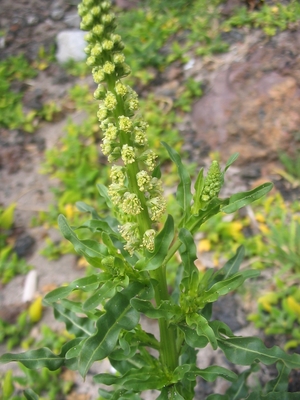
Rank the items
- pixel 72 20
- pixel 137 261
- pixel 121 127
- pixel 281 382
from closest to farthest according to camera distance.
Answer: pixel 121 127 → pixel 137 261 → pixel 281 382 → pixel 72 20

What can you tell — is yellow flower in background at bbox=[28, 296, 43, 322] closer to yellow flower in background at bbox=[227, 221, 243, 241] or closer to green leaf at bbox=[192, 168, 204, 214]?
yellow flower in background at bbox=[227, 221, 243, 241]

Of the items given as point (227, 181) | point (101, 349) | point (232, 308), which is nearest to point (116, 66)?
point (101, 349)

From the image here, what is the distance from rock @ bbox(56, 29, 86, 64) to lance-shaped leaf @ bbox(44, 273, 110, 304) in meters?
4.60

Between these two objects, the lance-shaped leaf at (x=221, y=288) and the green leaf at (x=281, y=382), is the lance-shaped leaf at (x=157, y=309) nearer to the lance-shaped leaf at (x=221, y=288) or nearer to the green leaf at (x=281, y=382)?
the lance-shaped leaf at (x=221, y=288)

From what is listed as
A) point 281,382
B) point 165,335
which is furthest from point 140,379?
point 281,382

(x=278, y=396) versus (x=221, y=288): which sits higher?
(x=221, y=288)

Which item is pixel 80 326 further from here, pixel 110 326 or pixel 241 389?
pixel 241 389

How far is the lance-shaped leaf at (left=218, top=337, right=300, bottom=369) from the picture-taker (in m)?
1.78

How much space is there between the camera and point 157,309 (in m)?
1.65

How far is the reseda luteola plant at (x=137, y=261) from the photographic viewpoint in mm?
1502

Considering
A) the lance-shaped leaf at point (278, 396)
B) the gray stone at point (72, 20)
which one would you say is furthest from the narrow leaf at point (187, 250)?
the gray stone at point (72, 20)

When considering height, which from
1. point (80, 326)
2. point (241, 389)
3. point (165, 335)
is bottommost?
point (241, 389)

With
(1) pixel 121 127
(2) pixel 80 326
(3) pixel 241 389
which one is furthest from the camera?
(3) pixel 241 389

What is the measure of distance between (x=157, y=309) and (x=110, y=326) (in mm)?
200
